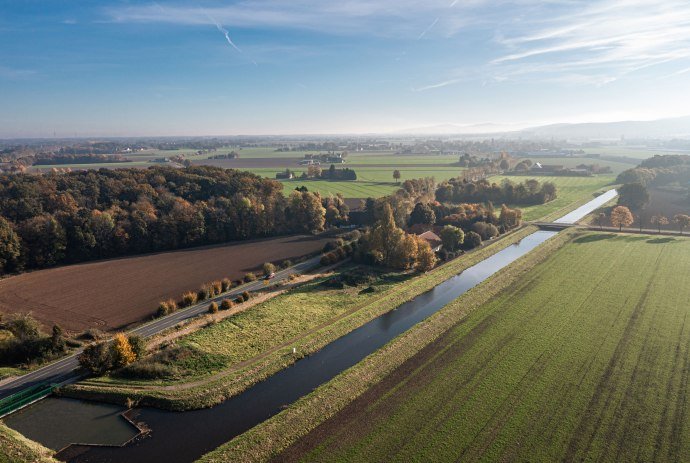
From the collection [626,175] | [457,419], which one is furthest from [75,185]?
[626,175]

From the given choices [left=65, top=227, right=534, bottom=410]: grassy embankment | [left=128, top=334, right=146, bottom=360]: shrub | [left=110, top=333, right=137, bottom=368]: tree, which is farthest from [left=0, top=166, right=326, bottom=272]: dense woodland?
[left=110, top=333, right=137, bottom=368]: tree

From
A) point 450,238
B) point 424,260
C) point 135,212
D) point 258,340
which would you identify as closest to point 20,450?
point 258,340

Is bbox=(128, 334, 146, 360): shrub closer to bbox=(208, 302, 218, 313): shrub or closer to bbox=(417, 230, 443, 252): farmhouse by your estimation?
bbox=(208, 302, 218, 313): shrub

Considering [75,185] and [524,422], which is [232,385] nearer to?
[524,422]

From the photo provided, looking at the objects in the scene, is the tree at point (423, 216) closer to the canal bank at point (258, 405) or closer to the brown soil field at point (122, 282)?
the brown soil field at point (122, 282)

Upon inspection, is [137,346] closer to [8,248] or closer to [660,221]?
[8,248]
